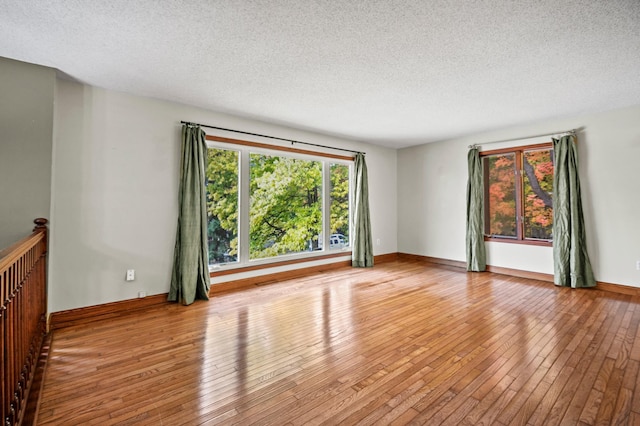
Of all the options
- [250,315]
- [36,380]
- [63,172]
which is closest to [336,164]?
[250,315]

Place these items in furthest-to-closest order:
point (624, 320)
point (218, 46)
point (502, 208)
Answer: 1. point (502, 208)
2. point (624, 320)
3. point (218, 46)

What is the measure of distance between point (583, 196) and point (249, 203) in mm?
4995

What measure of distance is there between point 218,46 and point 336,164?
3.61 meters

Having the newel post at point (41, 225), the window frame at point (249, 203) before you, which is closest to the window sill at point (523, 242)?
the window frame at point (249, 203)

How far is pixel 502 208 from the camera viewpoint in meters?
5.38

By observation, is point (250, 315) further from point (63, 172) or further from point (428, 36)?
point (428, 36)

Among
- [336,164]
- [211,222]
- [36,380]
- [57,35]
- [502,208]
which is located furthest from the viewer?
[336,164]

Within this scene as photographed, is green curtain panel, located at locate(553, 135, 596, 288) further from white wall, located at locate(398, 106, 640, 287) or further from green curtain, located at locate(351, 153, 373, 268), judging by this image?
green curtain, located at locate(351, 153, 373, 268)

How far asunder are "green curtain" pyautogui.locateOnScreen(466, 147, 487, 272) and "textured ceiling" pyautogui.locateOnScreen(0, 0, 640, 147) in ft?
5.03

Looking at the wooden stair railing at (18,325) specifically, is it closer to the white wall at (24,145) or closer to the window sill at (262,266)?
the white wall at (24,145)

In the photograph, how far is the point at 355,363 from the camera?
7.47 feet

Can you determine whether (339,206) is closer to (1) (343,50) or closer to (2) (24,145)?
(1) (343,50)

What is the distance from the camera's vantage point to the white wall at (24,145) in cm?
266

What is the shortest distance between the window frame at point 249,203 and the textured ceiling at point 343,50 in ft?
2.00
